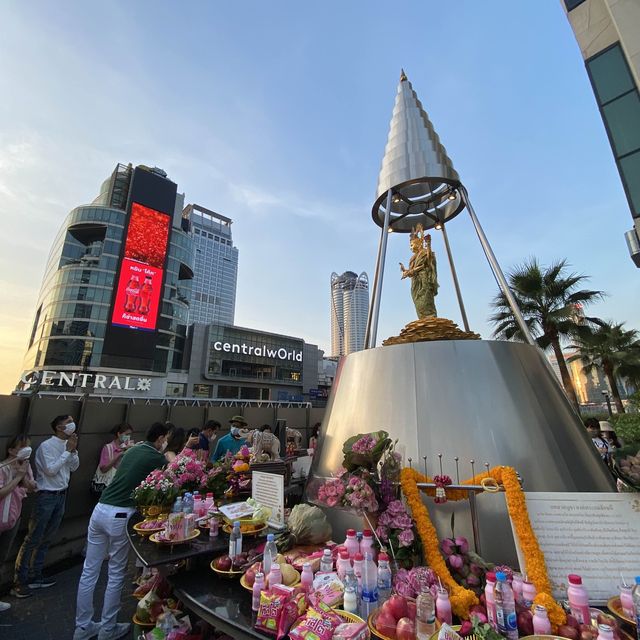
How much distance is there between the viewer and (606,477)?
160 inches

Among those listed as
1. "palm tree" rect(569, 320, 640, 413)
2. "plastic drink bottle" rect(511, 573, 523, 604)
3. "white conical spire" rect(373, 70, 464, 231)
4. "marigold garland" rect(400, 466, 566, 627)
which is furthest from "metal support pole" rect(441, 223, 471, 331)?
"palm tree" rect(569, 320, 640, 413)

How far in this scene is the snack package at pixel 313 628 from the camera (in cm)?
196

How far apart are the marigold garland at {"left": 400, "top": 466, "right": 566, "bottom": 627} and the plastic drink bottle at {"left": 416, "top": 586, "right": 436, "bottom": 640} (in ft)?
1.42

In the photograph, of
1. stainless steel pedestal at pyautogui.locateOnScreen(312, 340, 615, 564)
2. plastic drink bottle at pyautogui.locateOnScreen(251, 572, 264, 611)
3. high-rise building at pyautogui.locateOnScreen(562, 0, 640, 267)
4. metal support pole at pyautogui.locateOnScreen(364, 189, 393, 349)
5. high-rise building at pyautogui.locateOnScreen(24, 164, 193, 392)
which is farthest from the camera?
high-rise building at pyautogui.locateOnScreen(24, 164, 193, 392)

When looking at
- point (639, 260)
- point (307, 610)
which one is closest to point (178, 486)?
point (307, 610)

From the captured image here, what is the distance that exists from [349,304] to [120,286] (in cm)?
9871

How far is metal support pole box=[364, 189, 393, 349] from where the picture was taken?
6168mm

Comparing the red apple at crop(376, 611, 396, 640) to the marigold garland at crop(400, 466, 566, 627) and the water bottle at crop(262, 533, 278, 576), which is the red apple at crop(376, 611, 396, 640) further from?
the water bottle at crop(262, 533, 278, 576)

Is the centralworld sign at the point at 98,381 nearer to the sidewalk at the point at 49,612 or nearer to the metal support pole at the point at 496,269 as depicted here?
the sidewalk at the point at 49,612

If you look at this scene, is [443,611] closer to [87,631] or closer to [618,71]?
[87,631]

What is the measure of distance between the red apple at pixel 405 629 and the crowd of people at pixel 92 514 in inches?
145

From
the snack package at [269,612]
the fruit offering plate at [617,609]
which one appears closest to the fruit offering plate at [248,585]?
the snack package at [269,612]

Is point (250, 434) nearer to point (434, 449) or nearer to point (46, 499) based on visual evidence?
point (46, 499)

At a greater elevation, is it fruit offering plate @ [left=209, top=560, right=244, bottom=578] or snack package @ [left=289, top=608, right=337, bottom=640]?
snack package @ [left=289, top=608, right=337, bottom=640]
